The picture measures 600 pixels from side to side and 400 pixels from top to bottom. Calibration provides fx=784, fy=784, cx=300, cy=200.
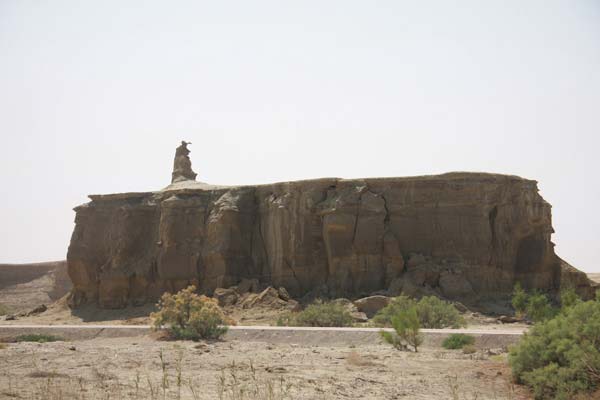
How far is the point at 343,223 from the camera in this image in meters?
29.7

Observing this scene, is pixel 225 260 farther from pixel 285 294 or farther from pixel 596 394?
pixel 596 394

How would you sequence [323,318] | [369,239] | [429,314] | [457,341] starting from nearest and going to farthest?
[457,341], [429,314], [323,318], [369,239]

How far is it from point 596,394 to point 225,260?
23.0 meters

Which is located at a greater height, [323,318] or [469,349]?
[323,318]

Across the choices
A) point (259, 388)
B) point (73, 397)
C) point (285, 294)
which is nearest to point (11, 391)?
point (73, 397)

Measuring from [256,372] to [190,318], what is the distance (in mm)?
7869

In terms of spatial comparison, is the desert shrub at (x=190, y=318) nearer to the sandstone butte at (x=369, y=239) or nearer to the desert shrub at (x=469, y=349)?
the desert shrub at (x=469, y=349)

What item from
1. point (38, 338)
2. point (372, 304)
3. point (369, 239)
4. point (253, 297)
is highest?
point (369, 239)

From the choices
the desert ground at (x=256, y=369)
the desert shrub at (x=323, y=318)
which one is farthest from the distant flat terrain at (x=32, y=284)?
the desert shrub at (x=323, y=318)

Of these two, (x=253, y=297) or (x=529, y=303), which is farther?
(x=253, y=297)

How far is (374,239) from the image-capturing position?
29.5m

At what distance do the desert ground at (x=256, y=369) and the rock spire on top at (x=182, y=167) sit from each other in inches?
690

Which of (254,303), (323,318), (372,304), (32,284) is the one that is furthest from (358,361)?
(32,284)

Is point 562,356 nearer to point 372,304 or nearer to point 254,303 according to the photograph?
point 372,304
